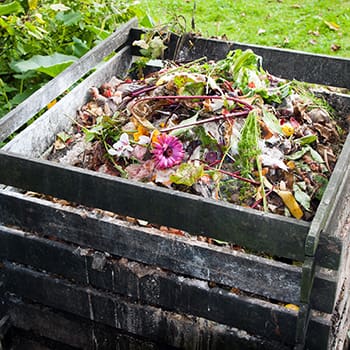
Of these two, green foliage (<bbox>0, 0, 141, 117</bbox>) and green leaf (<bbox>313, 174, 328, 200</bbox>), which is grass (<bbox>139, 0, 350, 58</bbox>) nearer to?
green foliage (<bbox>0, 0, 141, 117</bbox>)

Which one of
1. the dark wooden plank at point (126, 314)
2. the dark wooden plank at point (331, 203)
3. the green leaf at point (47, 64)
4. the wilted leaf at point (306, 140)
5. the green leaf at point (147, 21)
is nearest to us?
the dark wooden plank at point (331, 203)

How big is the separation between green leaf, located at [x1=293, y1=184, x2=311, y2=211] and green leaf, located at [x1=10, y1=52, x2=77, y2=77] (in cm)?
167

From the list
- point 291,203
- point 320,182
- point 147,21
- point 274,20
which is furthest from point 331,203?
point 274,20

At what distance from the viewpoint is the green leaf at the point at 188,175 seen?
2.74 m

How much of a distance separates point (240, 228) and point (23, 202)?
98 cm

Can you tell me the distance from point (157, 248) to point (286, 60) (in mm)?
1525

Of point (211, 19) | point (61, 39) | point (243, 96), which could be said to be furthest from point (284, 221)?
point (211, 19)

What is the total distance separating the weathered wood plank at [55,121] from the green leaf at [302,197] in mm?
1168

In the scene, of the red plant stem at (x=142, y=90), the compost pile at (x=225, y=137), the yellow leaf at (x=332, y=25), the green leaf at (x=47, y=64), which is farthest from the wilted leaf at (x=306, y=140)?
the yellow leaf at (x=332, y=25)

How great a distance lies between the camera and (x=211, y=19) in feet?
22.7

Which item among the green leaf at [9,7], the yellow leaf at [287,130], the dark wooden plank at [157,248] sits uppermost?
the green leaf at [9,7]

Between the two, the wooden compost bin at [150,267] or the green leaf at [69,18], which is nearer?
the wooden compost bin at [150,267]

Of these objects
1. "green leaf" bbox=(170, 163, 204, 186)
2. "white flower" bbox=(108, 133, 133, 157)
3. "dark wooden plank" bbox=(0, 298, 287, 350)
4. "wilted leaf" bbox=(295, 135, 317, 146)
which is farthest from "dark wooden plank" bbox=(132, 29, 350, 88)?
"dark wooden plank" bbox=(0, 298, 287, 350)

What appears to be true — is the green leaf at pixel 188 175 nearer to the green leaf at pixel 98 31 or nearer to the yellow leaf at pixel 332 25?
the green leaf at pixel 98 31
